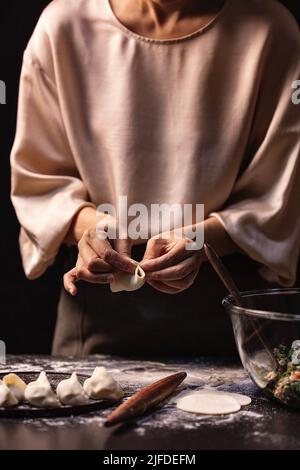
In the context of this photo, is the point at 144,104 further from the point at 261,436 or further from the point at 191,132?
the point at 261,436

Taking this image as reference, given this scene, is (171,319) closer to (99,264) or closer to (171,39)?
(99,264)

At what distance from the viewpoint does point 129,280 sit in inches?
46.6

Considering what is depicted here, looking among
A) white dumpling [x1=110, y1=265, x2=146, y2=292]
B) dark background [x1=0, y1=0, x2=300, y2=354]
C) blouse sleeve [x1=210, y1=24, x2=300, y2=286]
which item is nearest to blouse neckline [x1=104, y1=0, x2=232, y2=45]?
blouse sleeve [x1=210, y1=24, x2=300, y2=286]

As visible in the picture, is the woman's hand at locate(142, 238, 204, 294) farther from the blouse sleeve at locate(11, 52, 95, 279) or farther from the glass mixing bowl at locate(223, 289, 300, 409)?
the blouse sleeve at locate(11, 52, 95, 279)

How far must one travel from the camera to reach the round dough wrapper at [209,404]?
1.06 metres

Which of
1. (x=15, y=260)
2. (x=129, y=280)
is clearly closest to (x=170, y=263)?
(x=129, y=280)

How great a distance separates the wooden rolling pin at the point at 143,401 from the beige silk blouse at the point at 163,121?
360mm

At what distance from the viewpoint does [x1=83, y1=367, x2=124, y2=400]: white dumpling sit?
1.07m

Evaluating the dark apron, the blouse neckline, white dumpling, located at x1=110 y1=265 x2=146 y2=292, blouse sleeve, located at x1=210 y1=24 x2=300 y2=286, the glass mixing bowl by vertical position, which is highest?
the blouse neckline

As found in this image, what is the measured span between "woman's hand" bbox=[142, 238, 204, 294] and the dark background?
0.65 meters

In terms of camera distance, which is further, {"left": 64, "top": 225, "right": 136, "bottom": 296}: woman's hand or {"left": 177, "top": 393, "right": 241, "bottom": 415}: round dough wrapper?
{"left": 64, "top": 225, "right": 136, "bottom": 296}: woman's hand

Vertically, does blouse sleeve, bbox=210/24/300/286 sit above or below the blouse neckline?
below

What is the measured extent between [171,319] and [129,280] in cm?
32
